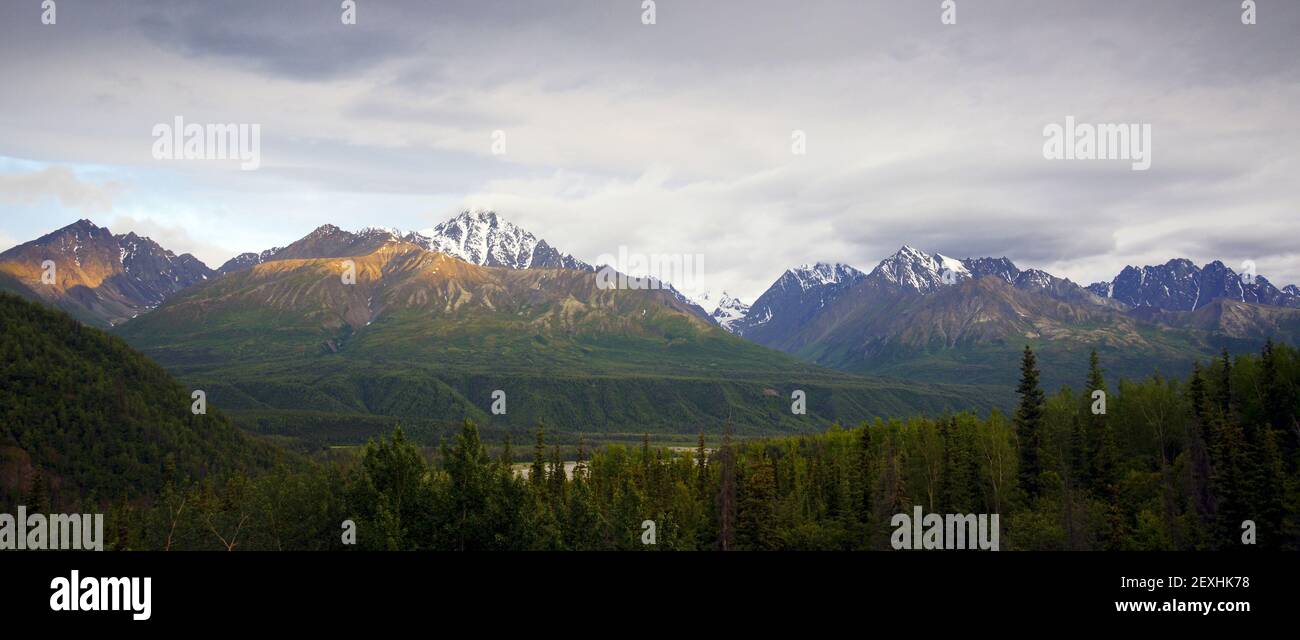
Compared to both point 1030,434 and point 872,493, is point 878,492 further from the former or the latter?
point 1030,434

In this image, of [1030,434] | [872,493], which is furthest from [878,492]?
[1030,434]

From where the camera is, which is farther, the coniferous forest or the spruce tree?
the spruce tree

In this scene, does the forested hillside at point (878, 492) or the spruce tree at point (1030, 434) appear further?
the spruce tree at point (1030, 434)

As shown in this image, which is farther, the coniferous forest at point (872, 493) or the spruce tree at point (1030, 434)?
the spruce tree at point (1030, 434)

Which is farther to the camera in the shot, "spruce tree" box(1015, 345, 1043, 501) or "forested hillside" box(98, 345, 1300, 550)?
"spruce tree" box(1015, 345, 1043, 501)

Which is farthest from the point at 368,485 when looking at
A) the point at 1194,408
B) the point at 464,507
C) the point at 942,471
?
the point at 1194,408
